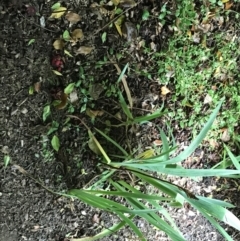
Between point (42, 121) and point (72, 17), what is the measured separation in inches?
11.2

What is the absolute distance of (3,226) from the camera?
125cm

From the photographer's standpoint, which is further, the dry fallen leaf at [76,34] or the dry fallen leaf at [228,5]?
the dry fallen leaf at [228,5]

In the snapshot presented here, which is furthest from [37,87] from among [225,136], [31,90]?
[225,136]

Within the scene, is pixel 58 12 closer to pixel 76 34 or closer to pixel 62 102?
pixel 76 34

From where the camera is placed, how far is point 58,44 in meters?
1.26

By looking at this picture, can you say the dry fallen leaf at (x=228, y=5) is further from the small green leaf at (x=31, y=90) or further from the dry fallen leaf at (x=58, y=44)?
the small green leaf at (x=31, y=90)

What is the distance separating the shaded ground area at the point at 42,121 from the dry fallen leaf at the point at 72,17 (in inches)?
0.5

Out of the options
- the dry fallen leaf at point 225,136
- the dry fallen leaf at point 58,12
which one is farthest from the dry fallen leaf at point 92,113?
the dry fallen leaf at point 225,136

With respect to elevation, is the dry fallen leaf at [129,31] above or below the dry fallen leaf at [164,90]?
above

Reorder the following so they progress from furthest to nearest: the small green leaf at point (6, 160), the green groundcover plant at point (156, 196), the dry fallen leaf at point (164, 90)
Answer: the dry fallen leaf at point (164, 90) → the small green leaf at point (6, 160) → the green groundcover plant at point (156, 196)

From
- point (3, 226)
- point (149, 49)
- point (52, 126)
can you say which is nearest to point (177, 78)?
point (149, 49)

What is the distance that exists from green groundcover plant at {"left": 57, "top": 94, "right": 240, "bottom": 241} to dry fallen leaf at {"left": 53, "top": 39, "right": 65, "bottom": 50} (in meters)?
0.23

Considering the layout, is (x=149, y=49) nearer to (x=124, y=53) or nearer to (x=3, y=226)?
(x=124, y=53)

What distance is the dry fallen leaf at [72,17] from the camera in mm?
1264
